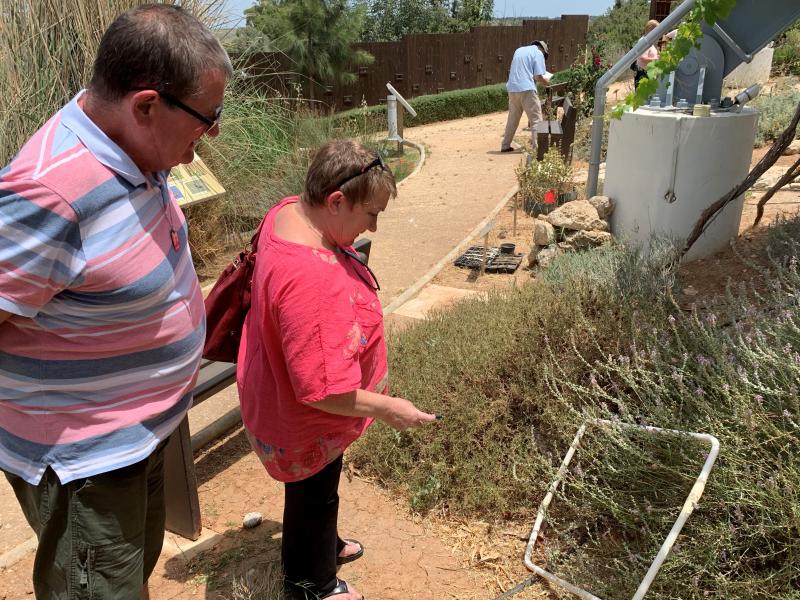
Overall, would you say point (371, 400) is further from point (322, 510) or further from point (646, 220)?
point (646, 220)

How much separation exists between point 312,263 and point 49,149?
27.0 inches

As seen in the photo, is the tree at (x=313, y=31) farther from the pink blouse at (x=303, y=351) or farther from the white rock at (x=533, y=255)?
the pink blouse at (x=303, y=351)

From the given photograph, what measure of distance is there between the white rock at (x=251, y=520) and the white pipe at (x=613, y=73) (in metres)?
4.27

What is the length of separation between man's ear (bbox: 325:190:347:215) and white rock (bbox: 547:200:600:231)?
4312 millimetres

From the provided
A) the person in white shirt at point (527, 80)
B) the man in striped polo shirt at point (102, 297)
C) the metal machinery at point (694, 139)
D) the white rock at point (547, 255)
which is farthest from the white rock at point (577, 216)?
the person in white shirt at point (527, 80)

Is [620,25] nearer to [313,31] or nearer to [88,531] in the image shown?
[313,31]

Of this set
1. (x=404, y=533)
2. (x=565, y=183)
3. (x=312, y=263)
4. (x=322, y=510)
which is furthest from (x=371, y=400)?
(x=565, y=183)

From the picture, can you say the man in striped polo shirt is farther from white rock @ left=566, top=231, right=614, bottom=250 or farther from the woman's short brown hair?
white rock @ left=566, top=231, right=614, bottom=250

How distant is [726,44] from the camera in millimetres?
4777

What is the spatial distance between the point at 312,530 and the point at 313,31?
47.8ft

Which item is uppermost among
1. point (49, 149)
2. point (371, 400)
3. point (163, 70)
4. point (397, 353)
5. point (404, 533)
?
point (163, 70)

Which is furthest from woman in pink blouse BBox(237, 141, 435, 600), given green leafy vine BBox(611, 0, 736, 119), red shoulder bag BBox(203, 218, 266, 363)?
green leafy vine BBox(611, 0, 736, 119)

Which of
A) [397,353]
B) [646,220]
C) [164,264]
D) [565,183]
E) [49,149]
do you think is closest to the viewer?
[49,149]

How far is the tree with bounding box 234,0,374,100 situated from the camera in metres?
14.6
